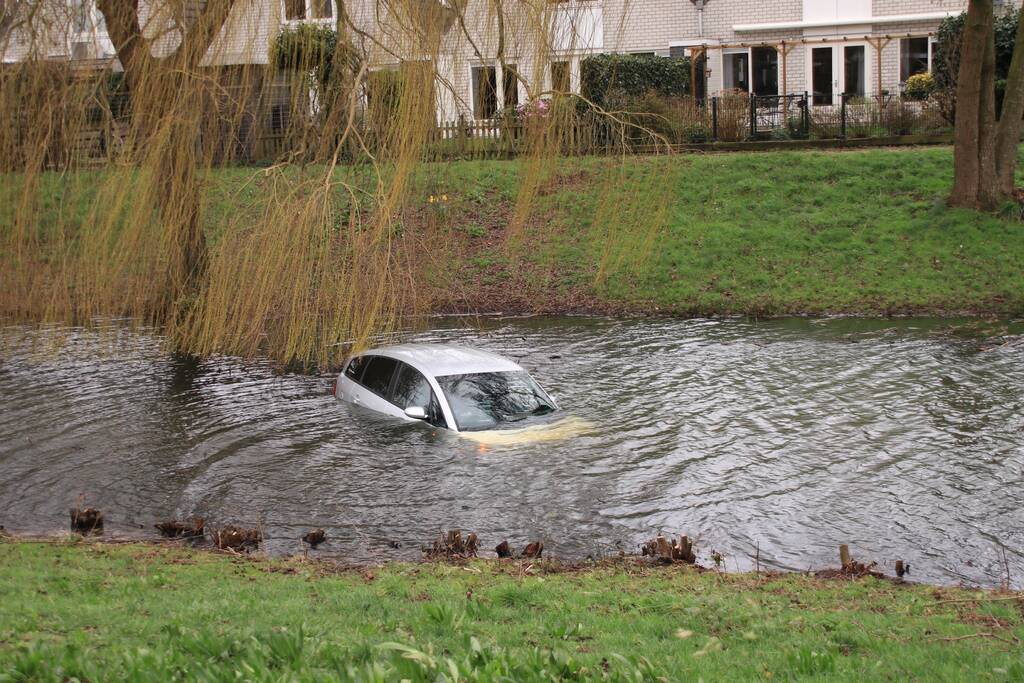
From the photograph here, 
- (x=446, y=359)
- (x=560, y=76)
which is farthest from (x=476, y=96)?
(x=446, y=359)

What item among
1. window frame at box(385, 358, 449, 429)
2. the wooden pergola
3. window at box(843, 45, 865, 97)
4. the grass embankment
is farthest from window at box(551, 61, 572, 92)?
window at box(843, 45, 865, 97)

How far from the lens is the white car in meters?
14.1

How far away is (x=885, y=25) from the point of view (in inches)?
1501

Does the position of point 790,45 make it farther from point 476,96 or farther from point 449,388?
point 449,388

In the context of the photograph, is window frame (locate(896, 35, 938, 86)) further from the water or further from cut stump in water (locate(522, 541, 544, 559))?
cut stump in water (locate(522, 541, 544, 559))

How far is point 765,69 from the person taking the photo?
39.4 metres

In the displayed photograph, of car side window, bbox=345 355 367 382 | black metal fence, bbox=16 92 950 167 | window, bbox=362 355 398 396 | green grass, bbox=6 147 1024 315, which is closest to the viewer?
black metal fence, bbox=16 92 950 167

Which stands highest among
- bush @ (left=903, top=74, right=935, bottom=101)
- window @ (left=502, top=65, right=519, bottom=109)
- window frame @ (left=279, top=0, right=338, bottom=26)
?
bush @ (left=903, top=74, right=935, bottom=101)

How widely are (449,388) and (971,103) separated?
17749 millimetres

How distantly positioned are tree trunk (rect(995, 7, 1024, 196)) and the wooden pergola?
33.6ft

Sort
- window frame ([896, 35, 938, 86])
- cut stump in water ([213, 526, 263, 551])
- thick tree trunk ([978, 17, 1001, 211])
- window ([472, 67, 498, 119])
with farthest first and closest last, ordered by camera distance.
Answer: window frame ([896, 35, 938, 86])
thick tree trunk ([978, 17, 1001, 211])
window ([472, 67, 498, 119])
cut stump in water ([213, 526, 263, 551])

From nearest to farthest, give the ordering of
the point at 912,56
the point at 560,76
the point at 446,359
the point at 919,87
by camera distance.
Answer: the point at 560,76 < the point at 446,359 < the point at 919,87 < the point at 912,56

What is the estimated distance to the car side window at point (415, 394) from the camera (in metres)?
14.1

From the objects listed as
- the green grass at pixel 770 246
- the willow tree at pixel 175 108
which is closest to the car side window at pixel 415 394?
the willow tree at pixel 175 108
